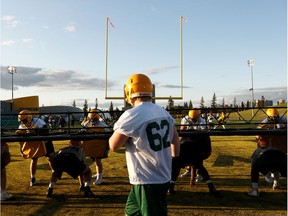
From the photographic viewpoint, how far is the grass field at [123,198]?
5.74 m

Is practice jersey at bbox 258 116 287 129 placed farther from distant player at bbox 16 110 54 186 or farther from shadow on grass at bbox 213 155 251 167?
distant player at bbox 16 110 54 186

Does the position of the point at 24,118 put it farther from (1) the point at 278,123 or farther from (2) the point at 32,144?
(1) the point at 278,123

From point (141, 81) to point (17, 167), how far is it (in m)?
9.15

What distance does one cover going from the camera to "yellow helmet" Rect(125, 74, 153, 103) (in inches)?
113

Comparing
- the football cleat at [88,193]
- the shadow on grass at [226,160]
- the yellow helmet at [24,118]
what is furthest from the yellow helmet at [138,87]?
the shadow on grass at [226,160]

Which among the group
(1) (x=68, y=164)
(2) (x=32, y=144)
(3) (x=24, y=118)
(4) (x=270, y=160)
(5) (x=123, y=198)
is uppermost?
(3) (x=24, y=118)

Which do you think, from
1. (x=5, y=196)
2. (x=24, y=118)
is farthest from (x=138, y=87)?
(x=24, y=118)

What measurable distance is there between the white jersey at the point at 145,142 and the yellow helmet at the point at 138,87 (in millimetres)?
176

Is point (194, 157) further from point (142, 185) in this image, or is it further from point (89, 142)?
point (142, 185)

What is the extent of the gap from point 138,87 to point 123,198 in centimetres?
434

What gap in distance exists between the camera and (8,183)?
8.02 metres

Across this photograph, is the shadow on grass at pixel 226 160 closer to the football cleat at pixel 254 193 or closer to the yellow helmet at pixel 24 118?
the football cleat at pixel 254 193

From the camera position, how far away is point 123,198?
6.52 metres

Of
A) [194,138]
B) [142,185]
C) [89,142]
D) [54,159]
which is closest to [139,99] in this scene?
[142,185]
